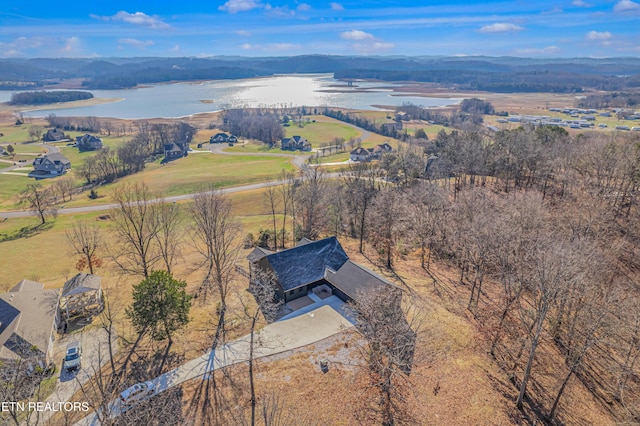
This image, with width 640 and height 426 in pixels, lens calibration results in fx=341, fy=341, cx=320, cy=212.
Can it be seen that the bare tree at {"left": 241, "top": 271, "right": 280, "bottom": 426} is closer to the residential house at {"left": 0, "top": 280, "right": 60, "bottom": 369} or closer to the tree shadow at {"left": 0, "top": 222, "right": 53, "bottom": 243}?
the residential house at {"left": 0, "top": 280, "right": 60, "bottom": 369}

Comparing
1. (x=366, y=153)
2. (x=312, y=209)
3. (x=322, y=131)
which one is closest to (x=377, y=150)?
(x=366, y=153)

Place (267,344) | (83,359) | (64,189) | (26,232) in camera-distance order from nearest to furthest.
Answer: (83,359), (267,344), (26,232), (64,189)

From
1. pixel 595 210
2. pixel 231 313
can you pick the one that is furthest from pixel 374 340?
pixel 595 210

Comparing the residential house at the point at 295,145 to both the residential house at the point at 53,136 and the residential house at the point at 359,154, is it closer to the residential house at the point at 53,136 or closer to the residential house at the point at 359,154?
the residential house at the point at 359,154

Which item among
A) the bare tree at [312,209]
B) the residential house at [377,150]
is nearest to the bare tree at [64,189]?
the bare tree at [312,209]

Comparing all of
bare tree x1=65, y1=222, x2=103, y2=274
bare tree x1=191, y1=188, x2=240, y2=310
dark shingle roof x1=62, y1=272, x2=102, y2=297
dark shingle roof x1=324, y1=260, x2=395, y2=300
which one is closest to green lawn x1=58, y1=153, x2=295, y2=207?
bare tree x1=65, y1=222, x2=103, y2=274

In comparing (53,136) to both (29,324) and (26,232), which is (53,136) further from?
(29,324)
